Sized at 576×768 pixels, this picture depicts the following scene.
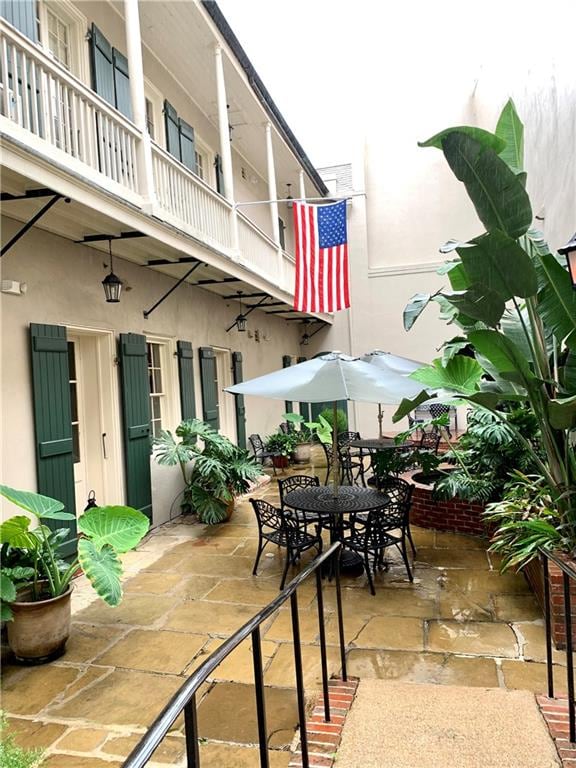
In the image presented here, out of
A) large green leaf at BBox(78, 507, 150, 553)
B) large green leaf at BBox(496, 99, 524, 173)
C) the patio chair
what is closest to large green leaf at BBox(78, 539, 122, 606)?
large green leaf at BBox(78, 507, 150, 553)

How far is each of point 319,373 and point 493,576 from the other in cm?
260

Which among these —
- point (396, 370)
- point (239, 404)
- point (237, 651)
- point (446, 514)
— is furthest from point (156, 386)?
point (237, 651)

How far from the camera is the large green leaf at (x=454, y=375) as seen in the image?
427 cm

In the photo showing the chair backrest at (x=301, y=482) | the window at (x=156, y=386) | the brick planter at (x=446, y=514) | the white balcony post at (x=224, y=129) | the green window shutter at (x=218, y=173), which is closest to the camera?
the brick planter at (x=446, y=514)

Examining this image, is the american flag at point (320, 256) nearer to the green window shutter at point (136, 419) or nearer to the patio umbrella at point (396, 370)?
the patio umbrella at point (396, 370)

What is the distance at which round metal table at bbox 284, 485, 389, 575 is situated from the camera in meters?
4.88

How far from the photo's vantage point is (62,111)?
4492 mm

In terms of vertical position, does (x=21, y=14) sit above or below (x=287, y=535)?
above

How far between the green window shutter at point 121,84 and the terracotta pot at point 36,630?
5884 mm

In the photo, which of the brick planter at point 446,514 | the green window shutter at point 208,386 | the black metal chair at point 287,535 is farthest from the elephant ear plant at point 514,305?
the green window shutter at point 208,386

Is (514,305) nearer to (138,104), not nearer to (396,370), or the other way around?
(396,370)

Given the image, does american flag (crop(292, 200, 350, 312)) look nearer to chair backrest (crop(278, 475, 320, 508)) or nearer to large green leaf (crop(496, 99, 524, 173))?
chair backrest (crop(278, 475, 320, 508))

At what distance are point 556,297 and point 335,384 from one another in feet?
6.48

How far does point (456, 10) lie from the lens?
351 inches
